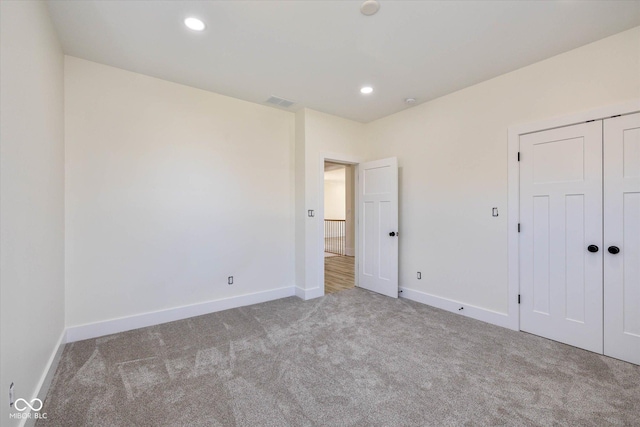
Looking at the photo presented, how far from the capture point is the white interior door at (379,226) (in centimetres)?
418

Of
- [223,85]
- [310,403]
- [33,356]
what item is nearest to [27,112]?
[33,356]

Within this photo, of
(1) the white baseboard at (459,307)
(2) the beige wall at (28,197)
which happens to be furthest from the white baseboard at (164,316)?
(1) the white baseboard at (459,307)

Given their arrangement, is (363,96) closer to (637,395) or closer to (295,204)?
(295,204)

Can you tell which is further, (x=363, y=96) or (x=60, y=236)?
(x=363, y=96)

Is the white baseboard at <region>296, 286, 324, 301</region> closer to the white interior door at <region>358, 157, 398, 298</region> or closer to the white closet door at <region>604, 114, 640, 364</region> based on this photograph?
the white interior door at <region>358, 157, 398, 298</region>

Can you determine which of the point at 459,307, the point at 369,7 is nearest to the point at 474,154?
the point at 459,307

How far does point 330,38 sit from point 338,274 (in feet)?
14.2

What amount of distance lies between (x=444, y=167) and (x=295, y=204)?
7.24 ft

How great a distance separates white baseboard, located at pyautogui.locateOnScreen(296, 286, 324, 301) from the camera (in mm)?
4094

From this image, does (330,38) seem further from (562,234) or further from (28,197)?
(562,234)

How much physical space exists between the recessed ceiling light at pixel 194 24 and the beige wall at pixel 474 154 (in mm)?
2970

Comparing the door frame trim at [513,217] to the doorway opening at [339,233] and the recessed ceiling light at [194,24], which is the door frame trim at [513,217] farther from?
the recessed ceiling light at [194,24]

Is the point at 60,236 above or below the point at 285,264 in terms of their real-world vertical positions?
above

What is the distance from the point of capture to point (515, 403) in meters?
1.88
